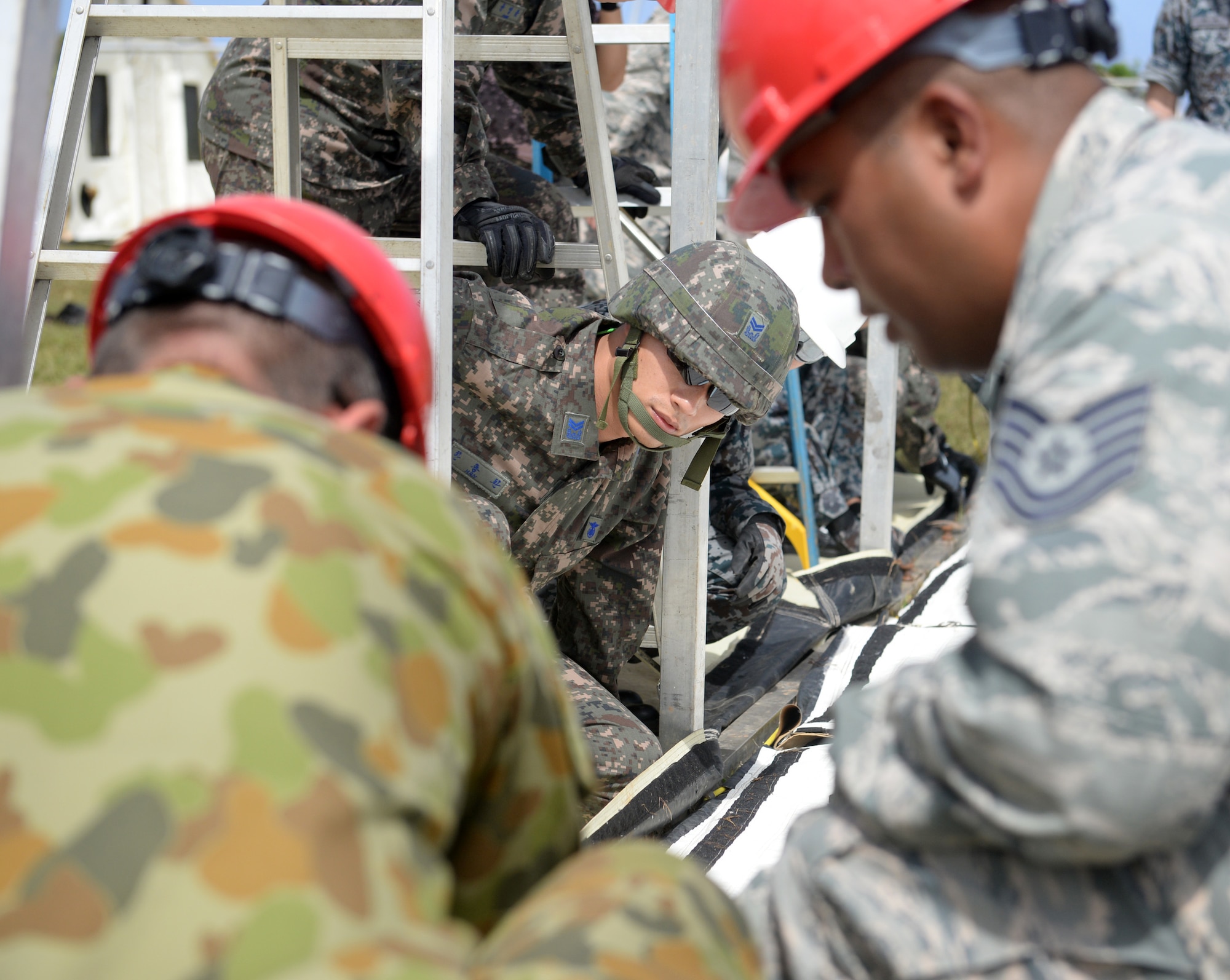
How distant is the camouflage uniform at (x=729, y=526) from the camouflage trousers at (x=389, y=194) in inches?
43.6

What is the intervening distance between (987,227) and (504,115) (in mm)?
4574

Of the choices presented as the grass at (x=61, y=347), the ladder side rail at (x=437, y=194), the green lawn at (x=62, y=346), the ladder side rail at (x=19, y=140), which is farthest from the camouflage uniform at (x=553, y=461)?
the grass at (x=61, y=347)

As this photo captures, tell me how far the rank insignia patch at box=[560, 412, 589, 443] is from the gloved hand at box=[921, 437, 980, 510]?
465 cm

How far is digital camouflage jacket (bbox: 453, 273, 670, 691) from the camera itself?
3.66 m

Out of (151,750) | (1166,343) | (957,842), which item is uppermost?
(1166,343)

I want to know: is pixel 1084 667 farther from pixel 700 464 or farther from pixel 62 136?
pixel 700 464

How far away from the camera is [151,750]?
87cm

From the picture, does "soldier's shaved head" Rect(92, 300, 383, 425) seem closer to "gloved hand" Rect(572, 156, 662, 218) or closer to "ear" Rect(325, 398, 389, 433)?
"ear" Rect(325, 398, 389, 433)

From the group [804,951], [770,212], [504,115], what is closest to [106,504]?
[804,951]

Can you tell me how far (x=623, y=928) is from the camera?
3.26ft

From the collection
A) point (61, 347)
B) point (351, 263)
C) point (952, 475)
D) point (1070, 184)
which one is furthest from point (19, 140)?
point (61, 347)

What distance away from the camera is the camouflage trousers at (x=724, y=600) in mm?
4727

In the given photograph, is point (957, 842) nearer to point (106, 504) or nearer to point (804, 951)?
point (804, 951)

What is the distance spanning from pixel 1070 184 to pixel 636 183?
3.64 meters
